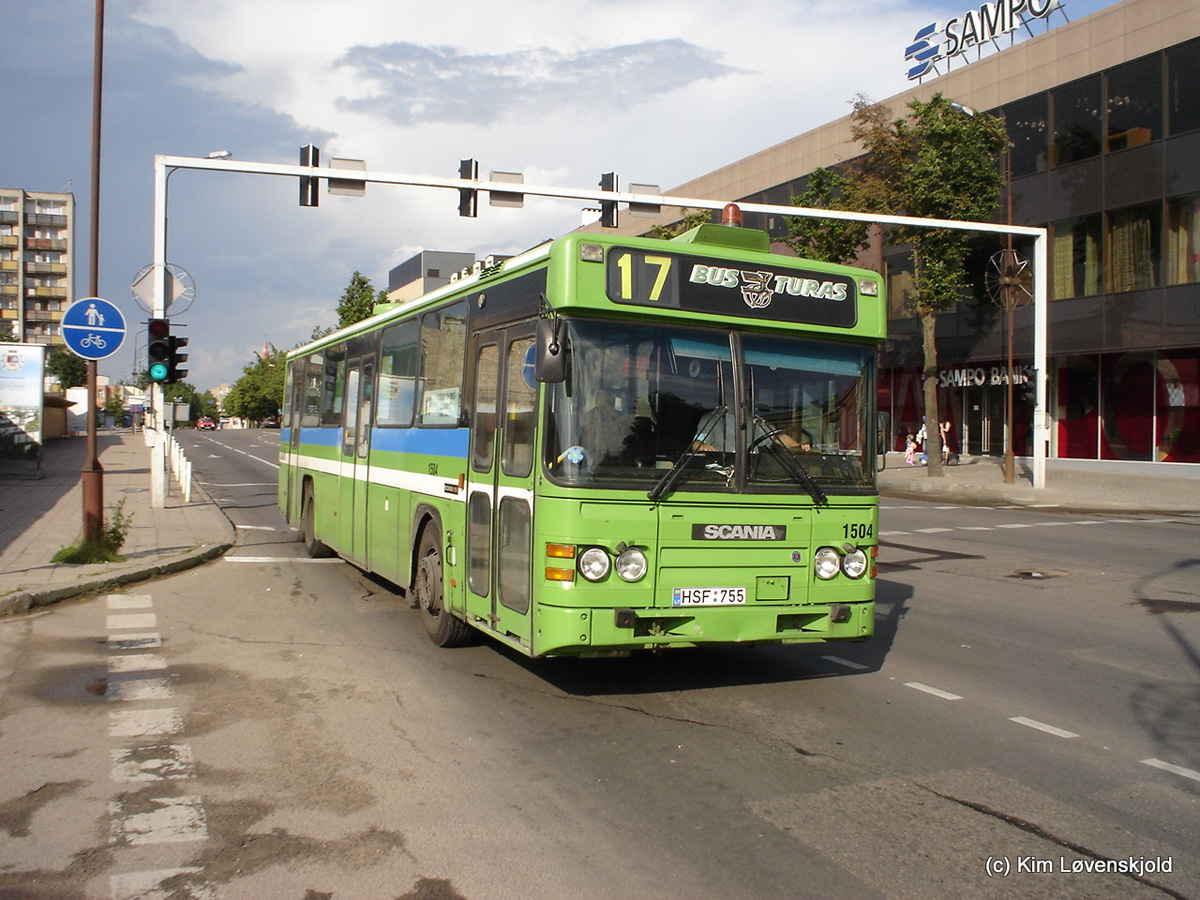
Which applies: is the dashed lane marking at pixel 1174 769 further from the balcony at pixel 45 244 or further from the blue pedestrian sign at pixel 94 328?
the balcony at pixel 45 244

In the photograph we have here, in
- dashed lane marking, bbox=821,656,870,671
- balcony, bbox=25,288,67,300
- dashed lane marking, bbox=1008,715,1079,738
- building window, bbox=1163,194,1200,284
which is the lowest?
dashed lane marking, bbox=1008,715,1079,738

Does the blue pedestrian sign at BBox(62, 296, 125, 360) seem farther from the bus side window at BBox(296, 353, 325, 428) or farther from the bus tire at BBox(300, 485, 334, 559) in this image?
the bus tire at BBox(300, 485, 334, 559)

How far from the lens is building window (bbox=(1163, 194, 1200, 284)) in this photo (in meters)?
29.0

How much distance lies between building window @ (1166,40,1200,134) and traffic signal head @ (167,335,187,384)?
28327mm

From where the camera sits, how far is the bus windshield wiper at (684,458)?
19.9 feet

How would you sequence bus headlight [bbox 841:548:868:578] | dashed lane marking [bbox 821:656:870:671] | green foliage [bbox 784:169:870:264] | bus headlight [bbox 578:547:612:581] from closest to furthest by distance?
1. bus headlight [bbox 578:547:612:581]
2. bus headlight [bbox 841:548:868:578]
3. dashed lane marking [bbox 821:656:870:671]
4. green foliage [bbox 784:169:870:264]

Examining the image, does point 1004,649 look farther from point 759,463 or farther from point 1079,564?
point 1079,564

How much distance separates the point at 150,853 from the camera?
425 cm

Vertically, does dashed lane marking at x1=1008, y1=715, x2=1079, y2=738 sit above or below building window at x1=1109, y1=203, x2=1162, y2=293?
below

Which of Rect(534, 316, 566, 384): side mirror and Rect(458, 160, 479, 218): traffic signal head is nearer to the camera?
Rect(534, 316, 566, 384): side mirror

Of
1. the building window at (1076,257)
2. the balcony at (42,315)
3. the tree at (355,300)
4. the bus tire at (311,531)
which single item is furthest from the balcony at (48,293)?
the bus tire at (311,531)

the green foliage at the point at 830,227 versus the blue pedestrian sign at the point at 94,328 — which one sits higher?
the green foliage at the point at 830,227

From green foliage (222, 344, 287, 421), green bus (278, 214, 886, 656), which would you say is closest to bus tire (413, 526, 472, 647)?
green bus (278, 214, 886, 656)

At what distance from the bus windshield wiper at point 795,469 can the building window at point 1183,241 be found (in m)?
28.0
